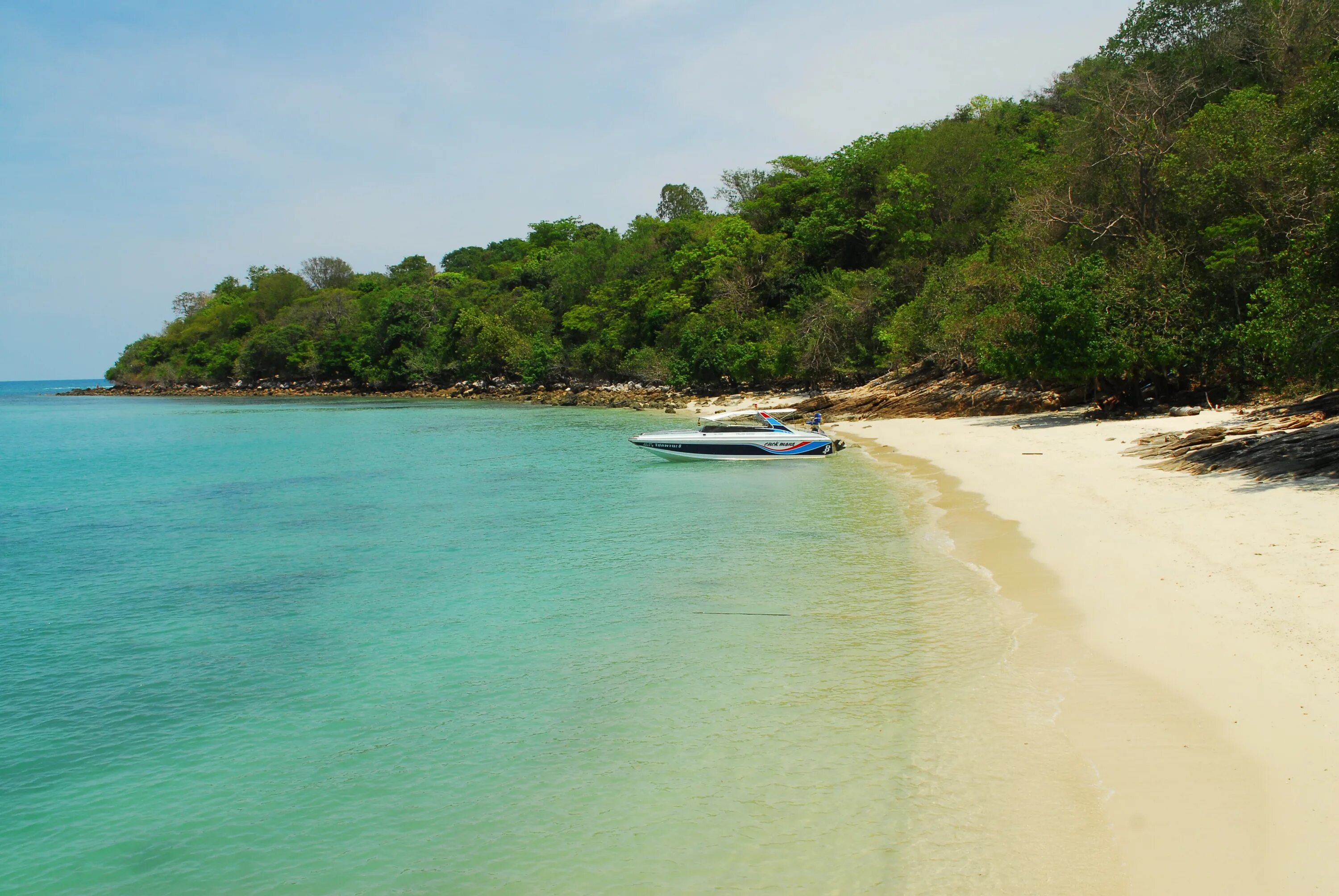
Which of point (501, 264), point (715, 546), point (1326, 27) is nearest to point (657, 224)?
point (501, 264)

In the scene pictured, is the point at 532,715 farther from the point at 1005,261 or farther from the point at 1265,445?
the point at 1005,261

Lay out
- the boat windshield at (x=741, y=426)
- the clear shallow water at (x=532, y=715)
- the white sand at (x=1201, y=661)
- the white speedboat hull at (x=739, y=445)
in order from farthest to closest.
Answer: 1. the boat windshield at (x=741, y=426)
2. the white speedboat hull at (x=739, y=445)
3. the clear shallow water at (x=532, y=715)
4. the white sand at (x=1201, y=661)

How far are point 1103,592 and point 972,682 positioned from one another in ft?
9.74

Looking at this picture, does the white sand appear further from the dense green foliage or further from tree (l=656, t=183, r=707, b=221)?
tree (l=656, t=183, r=707, b=221)

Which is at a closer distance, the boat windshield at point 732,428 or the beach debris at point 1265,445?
the beach debris at point 1265,445

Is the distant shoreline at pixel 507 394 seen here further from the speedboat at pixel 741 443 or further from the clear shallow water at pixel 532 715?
the clear shallow water at pixel 532 715

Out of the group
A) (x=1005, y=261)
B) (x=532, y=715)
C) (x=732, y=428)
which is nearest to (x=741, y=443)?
(x=732, y=428)

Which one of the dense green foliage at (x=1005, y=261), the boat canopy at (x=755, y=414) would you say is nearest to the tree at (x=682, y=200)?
the dense green foliage at (x=1005, y=261)

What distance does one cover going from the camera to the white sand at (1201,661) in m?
4.77

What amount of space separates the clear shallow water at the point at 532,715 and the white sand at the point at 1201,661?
44 centimetres

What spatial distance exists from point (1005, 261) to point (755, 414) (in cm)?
1268

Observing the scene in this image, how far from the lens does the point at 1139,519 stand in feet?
39.4

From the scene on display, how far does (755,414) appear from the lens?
27.2 m

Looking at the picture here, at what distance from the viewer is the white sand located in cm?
477
